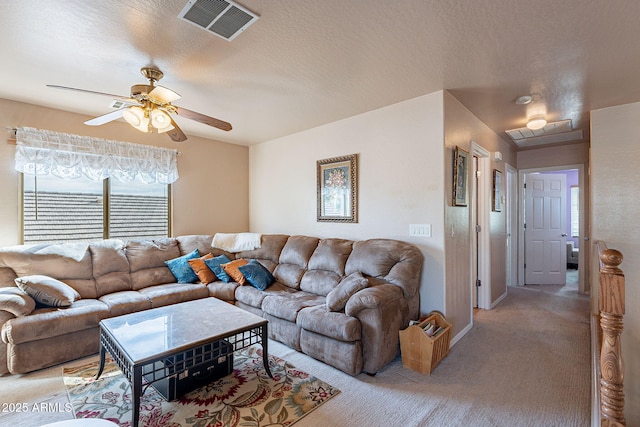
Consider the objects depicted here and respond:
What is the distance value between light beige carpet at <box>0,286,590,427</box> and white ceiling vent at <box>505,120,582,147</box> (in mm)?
2504

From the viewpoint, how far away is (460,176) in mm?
3127

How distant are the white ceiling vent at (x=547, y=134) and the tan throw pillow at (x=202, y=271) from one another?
4.40 meters

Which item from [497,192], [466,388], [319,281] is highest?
[497,192]

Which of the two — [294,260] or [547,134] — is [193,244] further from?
[547,134]

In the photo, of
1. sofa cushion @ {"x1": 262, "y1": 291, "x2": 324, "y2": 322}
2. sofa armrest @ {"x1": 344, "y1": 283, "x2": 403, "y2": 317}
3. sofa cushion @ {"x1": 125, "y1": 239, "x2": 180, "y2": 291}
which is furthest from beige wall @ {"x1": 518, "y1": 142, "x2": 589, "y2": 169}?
sofa cushion @ {"x1": 125, "y1": 239, "x2": 180, "y2": 291}

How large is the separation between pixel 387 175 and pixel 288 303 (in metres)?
1.69

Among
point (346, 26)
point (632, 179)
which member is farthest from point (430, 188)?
point (632, 179)

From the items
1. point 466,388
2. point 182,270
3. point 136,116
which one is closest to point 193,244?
point 182,270

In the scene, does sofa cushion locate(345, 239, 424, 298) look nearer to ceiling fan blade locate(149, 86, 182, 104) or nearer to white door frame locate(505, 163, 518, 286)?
ceiling fan blade locate(149, 86, 182, 104)

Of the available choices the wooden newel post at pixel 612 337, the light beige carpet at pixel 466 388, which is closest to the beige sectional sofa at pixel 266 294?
the light beige carpet at pixel 466 388

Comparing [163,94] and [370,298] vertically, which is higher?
[163,94]

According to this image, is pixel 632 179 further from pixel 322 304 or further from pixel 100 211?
pixel 100 211

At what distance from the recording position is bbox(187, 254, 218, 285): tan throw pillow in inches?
146

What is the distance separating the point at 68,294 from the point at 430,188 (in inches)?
139
